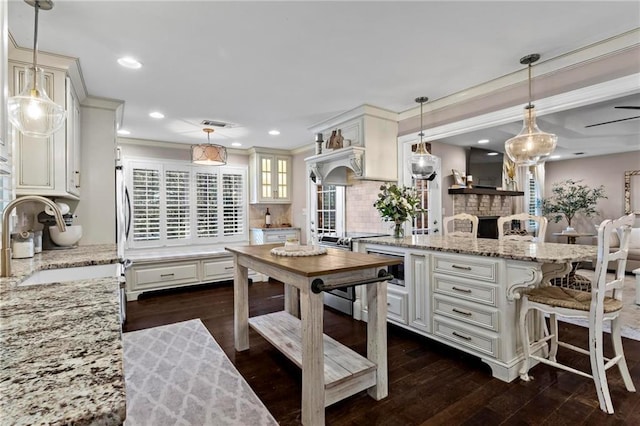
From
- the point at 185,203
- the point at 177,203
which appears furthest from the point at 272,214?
the point at 177,203

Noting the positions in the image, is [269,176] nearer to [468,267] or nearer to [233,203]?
[233,203]

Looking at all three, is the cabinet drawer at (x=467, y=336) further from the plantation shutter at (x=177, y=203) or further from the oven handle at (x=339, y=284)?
the plantation shutter at (x=177, y=203)

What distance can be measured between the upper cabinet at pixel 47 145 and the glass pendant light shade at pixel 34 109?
62 centimetres

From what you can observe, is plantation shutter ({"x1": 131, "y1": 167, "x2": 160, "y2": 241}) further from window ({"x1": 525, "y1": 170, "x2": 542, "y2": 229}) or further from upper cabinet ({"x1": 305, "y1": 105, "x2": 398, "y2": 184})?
window ({"x1": 525, "y1": 170, "x2": 542, "y2": 229})

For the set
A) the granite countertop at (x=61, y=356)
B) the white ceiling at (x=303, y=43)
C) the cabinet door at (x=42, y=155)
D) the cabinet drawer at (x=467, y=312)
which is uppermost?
the white ceiling at (x=303, y=43)

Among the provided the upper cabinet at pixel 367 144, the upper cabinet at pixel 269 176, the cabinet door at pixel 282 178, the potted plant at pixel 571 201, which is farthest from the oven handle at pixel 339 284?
the potted plant at pixel 571 201

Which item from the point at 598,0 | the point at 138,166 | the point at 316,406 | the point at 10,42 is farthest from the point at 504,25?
the point at 138,166

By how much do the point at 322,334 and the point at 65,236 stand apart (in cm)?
249

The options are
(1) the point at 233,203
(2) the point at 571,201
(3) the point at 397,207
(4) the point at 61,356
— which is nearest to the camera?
(4) the point at 61,356

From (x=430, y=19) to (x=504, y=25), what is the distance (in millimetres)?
544

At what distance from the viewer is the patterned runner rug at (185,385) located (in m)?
1.95

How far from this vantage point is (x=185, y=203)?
568cm

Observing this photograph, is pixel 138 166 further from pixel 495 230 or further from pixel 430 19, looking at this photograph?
pixel 495 230

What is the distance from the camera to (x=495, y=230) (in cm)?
629
